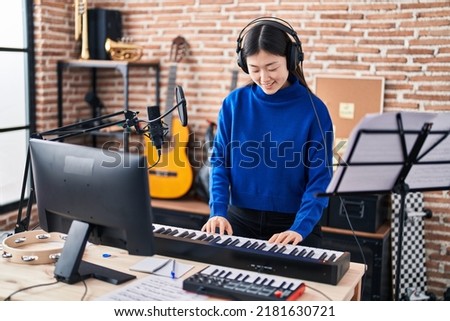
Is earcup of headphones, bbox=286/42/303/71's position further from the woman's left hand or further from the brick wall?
the brick wall

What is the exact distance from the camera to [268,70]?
2143mm

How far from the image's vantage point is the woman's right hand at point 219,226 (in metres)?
2.17

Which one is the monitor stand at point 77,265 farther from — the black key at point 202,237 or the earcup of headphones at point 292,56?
the earcup of headphones at point 292,56

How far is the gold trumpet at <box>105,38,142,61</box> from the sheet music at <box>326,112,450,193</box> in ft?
9.45

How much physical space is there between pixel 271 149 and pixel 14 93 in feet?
8.56

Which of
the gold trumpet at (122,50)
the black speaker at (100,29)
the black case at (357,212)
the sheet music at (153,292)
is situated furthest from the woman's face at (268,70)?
the black speaker at (100,29)

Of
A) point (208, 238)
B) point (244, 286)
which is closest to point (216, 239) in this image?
point (208, 238)

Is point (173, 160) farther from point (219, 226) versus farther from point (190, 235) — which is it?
point (190, 235)

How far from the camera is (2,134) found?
403cm

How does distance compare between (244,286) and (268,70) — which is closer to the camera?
(244,286)

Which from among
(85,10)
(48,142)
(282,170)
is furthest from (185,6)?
(48,142)

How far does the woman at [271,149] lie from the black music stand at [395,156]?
362 millimetres

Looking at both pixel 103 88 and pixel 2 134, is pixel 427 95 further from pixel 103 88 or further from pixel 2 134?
pixel 2 134

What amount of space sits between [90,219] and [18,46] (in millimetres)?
2766
